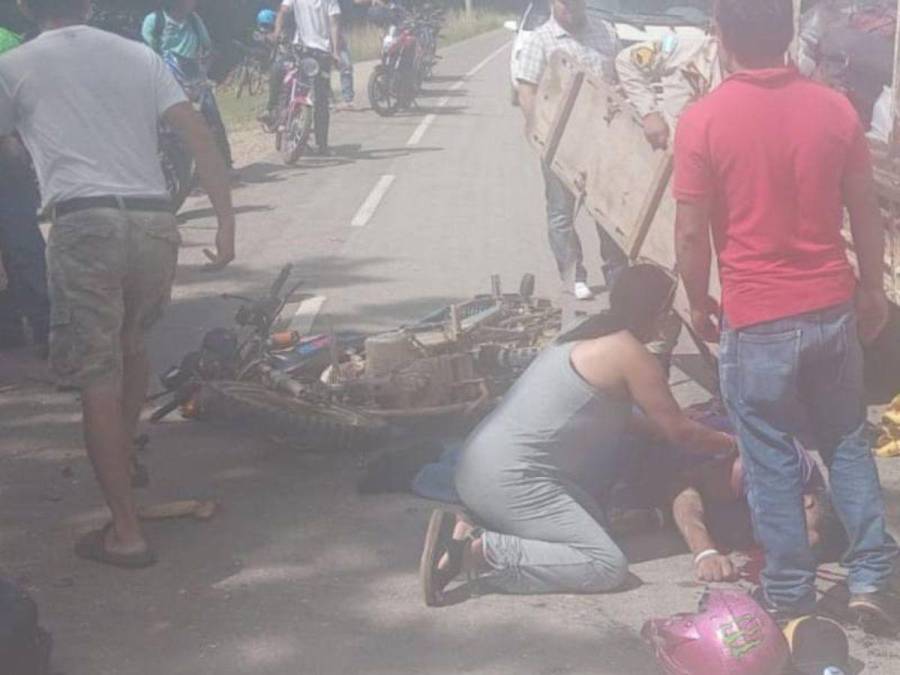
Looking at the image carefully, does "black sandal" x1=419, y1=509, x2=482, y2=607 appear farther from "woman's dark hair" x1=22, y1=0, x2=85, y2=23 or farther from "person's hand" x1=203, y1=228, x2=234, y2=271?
"woman's dark hair" x1=22, y1=0, x2=85, y2=23

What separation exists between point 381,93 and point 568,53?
14.6 meters

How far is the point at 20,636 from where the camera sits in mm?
4461

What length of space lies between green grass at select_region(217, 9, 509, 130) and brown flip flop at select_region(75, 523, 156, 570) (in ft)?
55.4

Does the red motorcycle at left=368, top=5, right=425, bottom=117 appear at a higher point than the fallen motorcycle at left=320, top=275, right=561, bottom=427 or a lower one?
lower

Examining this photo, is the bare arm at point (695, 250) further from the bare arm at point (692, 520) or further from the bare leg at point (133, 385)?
the bare leg at point (133, 385)

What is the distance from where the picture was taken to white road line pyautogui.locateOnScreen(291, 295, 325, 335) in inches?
371

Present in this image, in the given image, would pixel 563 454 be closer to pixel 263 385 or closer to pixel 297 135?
pixel 263 385

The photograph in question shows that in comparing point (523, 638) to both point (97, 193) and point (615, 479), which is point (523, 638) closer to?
point (615, 479)

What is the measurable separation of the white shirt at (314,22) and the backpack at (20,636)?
14082 millimetres

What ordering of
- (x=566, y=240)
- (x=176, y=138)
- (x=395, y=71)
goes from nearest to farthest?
(x=566, y=240)
(x=176, y=138)
(x=395, y=71)

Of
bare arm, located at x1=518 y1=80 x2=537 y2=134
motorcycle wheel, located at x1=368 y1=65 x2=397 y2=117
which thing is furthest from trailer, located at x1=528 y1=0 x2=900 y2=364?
motorcycle wheel, located at x1=368 y1=65 x2=397 y2=117

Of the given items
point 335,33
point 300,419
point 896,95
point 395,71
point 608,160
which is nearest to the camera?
point 300,419

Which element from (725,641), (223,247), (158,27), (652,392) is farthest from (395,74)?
(725,641)

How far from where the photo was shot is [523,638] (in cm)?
503
